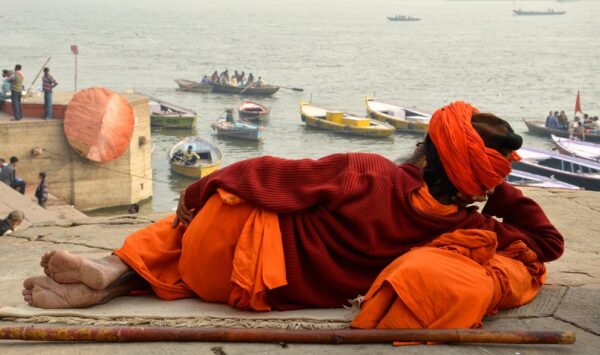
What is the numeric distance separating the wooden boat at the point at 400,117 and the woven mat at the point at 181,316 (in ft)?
105

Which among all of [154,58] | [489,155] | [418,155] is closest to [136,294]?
[418,155]

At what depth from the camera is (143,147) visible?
21.1 metres

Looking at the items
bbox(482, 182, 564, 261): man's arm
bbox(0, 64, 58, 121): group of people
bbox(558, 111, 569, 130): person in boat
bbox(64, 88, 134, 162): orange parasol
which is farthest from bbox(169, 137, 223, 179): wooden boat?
bbox(482, 182, 564, 261): man's arm

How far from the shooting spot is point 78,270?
3.26m

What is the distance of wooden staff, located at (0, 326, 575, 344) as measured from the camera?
9.66 feet

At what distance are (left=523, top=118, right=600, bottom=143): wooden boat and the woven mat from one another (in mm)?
30748

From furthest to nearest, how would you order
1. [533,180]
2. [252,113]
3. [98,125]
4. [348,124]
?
1. [252,113]
2. [348,124]
3. [533,180]
4. [98,125]

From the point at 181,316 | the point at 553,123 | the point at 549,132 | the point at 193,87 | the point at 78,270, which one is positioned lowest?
the point at 193,87

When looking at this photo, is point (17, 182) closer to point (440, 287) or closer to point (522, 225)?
point (522, 225)

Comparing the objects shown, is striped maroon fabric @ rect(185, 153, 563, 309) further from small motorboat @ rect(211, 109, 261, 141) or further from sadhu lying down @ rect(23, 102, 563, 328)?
small motorboat @ rect(211, 109, 261, 141)

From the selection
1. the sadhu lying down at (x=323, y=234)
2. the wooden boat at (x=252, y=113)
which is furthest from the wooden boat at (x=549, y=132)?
the sadhu lying down at (x=323, y=234)

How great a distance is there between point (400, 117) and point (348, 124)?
357 centimetres

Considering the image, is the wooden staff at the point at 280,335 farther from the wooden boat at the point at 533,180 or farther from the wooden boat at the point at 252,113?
the wooden boat at the point at 252,113

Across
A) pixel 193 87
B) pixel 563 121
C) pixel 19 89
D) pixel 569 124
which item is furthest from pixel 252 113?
pixel 19 89
